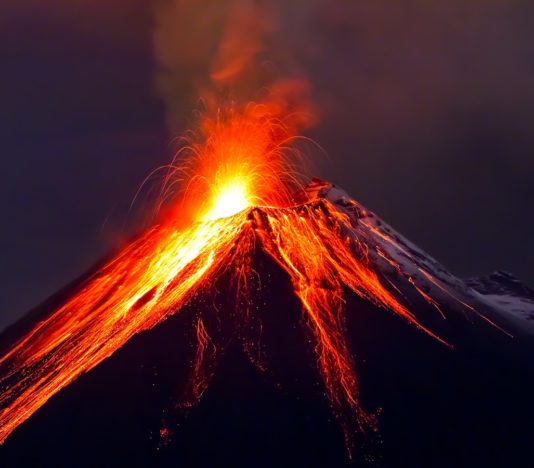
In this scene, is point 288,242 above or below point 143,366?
above

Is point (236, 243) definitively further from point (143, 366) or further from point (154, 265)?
point (143, 366)

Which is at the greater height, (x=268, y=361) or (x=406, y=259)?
(x=406, y=259)

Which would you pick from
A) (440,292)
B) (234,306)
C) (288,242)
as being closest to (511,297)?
(440,292)

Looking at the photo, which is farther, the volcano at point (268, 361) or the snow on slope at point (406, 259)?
the snow on slope at point (406, 259)

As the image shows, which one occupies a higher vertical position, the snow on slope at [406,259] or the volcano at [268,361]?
the snow on slope at [406,259]

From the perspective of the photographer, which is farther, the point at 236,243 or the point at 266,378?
the point at 236,243

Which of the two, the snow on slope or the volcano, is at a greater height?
the snow on slope

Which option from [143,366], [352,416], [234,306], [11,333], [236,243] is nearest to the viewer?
[352,416]

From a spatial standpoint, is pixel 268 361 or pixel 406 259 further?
pixel 406 259
